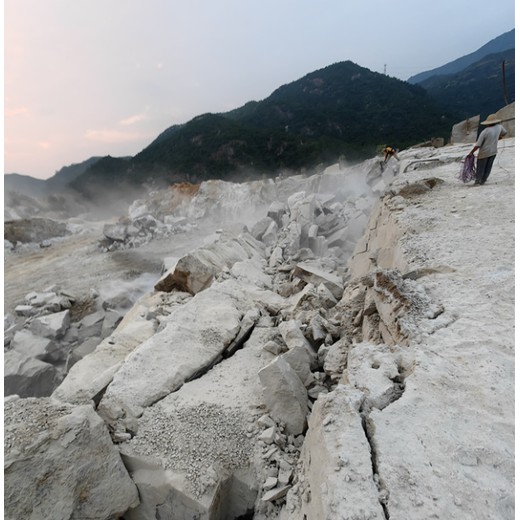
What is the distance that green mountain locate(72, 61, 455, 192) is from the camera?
4000 centimetres

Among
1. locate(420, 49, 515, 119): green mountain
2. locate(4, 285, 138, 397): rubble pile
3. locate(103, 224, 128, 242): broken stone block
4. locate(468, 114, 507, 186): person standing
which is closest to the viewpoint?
locate(4, 285, 138, 397): rubble pile

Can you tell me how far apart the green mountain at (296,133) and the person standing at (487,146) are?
2666cm

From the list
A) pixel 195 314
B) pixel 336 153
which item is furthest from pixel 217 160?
pixel 195 314

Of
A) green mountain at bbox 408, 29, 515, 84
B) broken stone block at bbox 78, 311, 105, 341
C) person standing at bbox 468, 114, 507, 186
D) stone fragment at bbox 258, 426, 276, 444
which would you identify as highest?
green mountain at bbox 408, 29, 515, 84

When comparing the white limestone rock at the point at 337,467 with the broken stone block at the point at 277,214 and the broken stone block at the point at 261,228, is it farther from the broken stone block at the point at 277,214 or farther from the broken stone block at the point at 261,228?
the broken stone block at the point at 277,214

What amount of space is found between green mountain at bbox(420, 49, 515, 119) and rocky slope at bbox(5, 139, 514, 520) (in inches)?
2163

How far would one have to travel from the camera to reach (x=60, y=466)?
225 centimetres

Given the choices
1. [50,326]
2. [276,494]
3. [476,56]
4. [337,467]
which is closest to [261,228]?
[50,326]

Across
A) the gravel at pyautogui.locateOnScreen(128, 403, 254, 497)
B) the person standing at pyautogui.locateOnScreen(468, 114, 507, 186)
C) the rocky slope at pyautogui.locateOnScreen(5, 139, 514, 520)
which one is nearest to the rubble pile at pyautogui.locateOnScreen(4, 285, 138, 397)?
the rocky slope at pyautogui.locateOnScreen(5, 139, 514, 520)

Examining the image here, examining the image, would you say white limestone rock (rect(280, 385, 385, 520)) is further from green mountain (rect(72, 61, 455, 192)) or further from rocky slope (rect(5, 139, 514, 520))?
green mountain (rect(72, 61, 455, 192))

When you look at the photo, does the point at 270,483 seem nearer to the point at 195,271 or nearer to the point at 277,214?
the point at 195,271

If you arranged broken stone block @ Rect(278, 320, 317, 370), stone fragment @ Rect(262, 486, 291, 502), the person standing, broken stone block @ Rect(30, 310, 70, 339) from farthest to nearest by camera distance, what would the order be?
broken stone block @ Rect(30, 310, 70, 339) → the person standing → broken stone block @ Rect(278, 320, 317, 370) → stone fragment @ Rect(262, 486, 291, 502)

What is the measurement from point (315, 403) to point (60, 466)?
1793 mm

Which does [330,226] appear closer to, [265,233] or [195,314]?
[265,233]
